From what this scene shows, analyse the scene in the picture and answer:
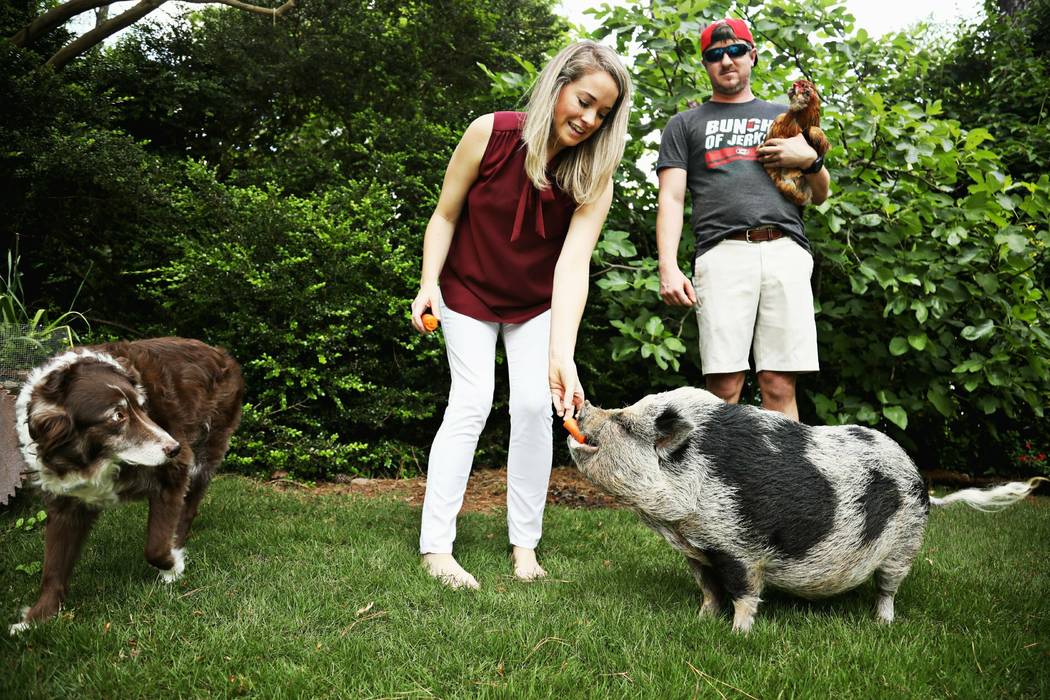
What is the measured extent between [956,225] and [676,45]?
208cm

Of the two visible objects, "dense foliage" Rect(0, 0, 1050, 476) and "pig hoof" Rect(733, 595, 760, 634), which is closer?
"pig hoof" Rect(733, 595, 760, 634)

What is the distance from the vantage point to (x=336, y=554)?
3404 mm

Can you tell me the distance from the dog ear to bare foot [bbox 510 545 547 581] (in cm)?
187

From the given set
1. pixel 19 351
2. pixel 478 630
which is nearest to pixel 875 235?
pixel 478 630

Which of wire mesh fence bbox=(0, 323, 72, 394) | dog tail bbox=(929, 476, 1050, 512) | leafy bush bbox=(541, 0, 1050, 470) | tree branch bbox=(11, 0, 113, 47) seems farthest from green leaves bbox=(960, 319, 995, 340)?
tree branch bbox=(11, 0, 113, 47)

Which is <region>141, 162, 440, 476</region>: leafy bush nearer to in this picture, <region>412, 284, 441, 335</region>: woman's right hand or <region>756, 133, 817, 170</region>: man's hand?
<region>412, 284, 441, 335</region>: woman's right hand

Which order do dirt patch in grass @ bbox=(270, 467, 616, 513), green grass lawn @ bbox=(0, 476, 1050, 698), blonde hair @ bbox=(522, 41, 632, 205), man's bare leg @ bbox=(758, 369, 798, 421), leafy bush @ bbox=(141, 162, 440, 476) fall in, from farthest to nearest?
leafy bush @ bbox=(141, 162, 440, 476) < dirt patch in grass @ bbox=(270, 467, 616, 513) < man's bare leg @ bbox=(758, 369, 798, 421) < blonde hair @ bbox=(522, 41, 632, 205) < green grass lawn @ bbox=(0, 476, 1050, 698)

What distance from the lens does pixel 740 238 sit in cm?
354

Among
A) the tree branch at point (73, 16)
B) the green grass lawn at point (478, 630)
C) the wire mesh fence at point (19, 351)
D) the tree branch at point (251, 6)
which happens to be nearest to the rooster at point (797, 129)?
the green grass lawn at point (478, 630)

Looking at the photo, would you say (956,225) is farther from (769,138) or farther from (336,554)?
(336,554)

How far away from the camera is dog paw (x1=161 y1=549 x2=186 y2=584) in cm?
300

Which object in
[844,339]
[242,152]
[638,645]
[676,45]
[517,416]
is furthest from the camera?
[242,152]

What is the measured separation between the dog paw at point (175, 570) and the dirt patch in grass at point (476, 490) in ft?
5.71

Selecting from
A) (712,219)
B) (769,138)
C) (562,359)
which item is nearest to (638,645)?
(562,359)
